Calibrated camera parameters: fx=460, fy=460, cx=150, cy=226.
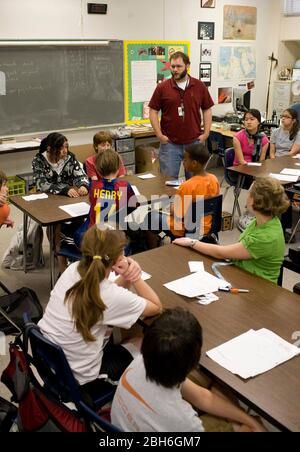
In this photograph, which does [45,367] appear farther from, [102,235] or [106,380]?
[102,235]

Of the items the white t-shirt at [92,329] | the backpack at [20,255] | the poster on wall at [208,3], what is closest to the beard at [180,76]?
the backpack at [20,255]

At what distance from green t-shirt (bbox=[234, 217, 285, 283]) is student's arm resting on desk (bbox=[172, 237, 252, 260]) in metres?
0.03

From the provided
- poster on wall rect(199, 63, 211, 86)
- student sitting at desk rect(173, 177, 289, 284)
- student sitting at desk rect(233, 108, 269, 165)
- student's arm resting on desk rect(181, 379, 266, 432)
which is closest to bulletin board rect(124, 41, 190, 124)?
poster on wall rect(199, 63, 211, 86)

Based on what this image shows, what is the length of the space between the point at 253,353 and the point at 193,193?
1.66 m

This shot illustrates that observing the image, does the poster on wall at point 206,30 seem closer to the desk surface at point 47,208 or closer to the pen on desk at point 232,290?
the desk surface at point 47,208

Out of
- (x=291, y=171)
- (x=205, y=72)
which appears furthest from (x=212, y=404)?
(x=205, y=72)

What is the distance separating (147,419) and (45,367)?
1.89ft

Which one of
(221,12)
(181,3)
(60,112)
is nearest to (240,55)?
(221,12)

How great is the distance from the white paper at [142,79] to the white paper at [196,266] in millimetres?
4695

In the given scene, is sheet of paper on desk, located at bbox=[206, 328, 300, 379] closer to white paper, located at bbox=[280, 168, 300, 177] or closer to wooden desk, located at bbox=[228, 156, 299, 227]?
wooden desk, located at bbox=[228, 156, 299, 227]

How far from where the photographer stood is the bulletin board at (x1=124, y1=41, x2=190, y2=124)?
6438 millimetres

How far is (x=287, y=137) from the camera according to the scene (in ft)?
17.4

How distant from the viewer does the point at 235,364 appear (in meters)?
1.64

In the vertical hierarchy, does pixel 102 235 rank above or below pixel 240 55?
below
